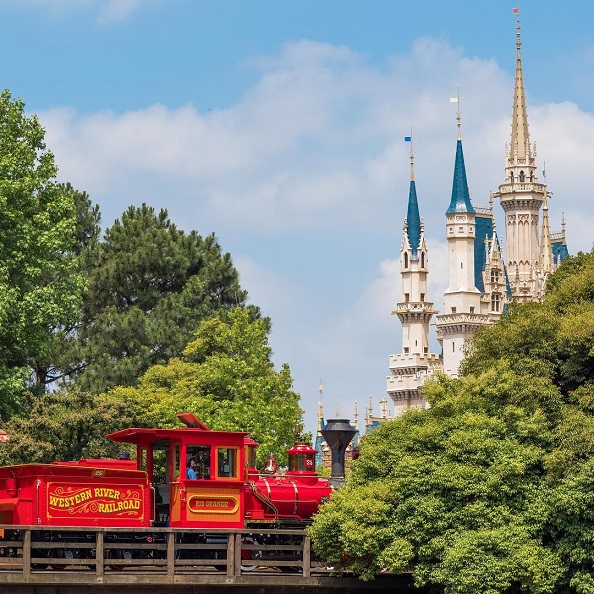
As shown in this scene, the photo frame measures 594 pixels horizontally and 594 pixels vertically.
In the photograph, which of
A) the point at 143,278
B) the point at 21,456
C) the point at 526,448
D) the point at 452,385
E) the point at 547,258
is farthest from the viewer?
the point at 547,258

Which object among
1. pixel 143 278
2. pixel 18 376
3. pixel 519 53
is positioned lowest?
pixel 18 376

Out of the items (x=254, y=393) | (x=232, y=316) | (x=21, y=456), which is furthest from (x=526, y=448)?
(x=232, y=316)

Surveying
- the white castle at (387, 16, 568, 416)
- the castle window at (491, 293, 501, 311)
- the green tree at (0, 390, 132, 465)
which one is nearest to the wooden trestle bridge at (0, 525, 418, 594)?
the green tree at (0, 390, 132, 465)

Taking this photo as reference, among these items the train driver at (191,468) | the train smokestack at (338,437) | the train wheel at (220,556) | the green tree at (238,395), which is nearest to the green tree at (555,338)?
the train smokestack at (338,437)

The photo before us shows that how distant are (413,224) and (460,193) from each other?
602 inches

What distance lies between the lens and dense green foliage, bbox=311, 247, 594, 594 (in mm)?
32031

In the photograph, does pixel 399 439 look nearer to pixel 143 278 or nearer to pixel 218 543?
pixel 218 543

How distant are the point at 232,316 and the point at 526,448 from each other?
32.0m

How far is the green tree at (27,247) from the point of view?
169ft

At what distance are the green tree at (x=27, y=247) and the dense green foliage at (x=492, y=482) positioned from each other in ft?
60.2

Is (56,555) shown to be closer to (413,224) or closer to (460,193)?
(460,193)

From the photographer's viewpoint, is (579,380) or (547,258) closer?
(579,380)

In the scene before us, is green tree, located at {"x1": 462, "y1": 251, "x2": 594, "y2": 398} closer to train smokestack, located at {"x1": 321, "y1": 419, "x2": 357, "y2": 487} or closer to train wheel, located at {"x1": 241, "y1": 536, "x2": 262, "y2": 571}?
train smokestack, located at {"x1": 321, "y1": 419, "x2": 357, "y2": 487}

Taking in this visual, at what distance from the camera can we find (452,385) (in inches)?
1446
